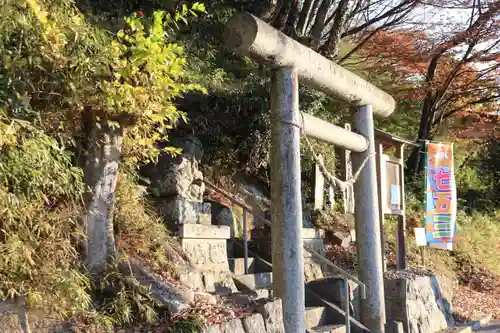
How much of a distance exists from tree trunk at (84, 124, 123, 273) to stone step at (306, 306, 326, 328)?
2.64 m

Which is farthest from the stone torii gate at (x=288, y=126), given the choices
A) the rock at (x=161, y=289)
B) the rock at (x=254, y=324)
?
the rock at (x=161, y=289)

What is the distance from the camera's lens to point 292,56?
5461 mm

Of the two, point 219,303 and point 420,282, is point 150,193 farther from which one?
point 420,282

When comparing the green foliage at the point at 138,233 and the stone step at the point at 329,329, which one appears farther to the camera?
the stone step at the point at 329,329

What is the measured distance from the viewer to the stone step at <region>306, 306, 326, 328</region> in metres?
6.14

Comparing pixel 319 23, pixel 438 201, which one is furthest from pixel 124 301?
pixel 319 23

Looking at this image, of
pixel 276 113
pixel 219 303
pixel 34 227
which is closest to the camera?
pixel 34 227

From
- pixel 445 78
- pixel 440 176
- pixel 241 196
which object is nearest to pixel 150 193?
pixel 241 196

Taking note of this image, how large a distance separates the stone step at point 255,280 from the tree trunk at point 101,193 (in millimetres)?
2154

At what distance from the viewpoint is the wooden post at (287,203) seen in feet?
16.8

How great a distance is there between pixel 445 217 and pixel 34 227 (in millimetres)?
8192

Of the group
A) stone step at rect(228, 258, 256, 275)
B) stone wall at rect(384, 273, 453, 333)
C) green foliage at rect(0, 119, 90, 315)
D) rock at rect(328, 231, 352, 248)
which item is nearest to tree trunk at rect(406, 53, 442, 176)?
rock at rect(328, 231, 352, 248)

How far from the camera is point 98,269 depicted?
4461mm

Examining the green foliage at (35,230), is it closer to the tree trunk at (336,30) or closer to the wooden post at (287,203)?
the wooden post at (287,203)
